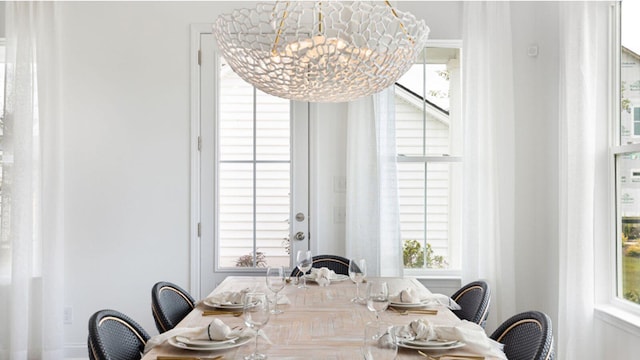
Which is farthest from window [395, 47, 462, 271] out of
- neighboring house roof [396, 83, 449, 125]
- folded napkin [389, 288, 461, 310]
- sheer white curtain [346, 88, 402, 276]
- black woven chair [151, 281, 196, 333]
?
black woven chair [151, 281, 196, 333]

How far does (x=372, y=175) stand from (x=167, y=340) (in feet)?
6.84

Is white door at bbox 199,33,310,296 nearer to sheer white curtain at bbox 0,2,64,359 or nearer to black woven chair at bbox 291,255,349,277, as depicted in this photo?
black woven chair at bbox 291,255,349,277

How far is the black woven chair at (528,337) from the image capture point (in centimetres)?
169

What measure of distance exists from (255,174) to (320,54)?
1.77m

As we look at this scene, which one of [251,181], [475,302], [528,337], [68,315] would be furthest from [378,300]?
[68,315]

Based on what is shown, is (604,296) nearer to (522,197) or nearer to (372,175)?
(522,197)

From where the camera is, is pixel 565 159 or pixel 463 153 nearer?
pixel 565 159

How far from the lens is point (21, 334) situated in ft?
10.9

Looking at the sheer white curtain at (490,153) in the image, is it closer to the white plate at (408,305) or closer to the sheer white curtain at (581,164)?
the sheer white curtain at (581,164)

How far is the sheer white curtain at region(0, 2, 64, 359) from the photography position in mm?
3342

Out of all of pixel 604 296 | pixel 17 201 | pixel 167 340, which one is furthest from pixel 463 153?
pixel 17 201

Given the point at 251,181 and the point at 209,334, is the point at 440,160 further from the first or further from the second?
the point at 209,334

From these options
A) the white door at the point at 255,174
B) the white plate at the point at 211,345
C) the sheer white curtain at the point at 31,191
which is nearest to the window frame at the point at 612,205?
the white door at the point at 255,174

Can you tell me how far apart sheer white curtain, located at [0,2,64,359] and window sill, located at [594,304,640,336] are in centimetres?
333
